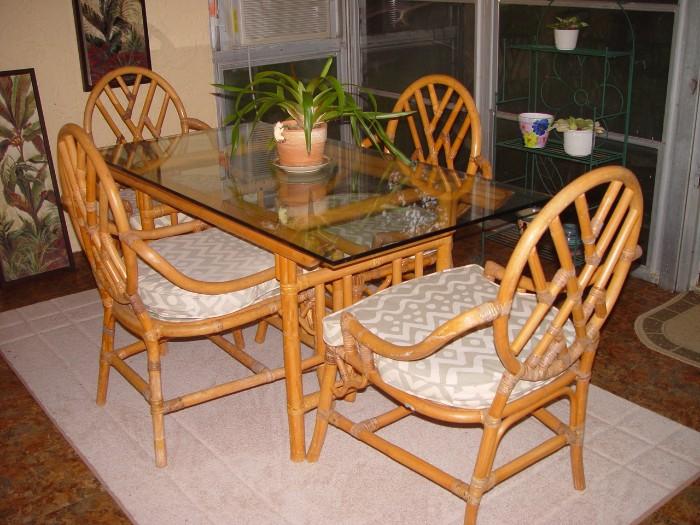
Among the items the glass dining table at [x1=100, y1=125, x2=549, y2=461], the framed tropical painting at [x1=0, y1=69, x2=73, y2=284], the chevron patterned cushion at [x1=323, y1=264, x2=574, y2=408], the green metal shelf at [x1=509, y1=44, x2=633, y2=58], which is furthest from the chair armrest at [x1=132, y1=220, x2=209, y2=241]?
the green metal shelf at [x1=509, y1=44, x2=633, y2=58]

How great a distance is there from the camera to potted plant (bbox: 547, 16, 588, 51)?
128 inches

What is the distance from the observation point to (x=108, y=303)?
2561 mm

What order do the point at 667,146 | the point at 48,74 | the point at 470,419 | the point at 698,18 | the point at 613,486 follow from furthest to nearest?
the point at 48,74, the point at 667,146, the point at 698,18, the point at 613,486, the point at 470,419

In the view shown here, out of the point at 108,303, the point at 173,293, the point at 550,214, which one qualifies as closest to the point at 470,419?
the point at 550,214

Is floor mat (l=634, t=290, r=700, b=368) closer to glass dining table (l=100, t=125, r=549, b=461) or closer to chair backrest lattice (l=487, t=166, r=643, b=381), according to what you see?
glass dining table (l=100, t=125, r=549, b=461)

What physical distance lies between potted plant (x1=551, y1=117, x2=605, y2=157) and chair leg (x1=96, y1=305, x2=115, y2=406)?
1838 millimetres

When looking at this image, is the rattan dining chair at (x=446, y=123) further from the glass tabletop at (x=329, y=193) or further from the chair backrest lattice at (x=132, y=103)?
the chair backrest lattice at (x=132, y=103)

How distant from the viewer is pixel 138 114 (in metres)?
3.87

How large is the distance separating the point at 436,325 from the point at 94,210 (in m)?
0.95

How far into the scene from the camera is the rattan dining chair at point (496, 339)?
1713mm

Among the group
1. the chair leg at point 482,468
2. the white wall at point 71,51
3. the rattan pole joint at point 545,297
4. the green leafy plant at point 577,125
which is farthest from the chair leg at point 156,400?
the green leafy plant at point 577,125

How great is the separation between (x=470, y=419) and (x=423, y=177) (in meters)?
0.89

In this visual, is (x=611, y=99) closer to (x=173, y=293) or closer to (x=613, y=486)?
(x=613, y=486)

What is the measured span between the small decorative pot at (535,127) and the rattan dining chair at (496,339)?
4.33ft
